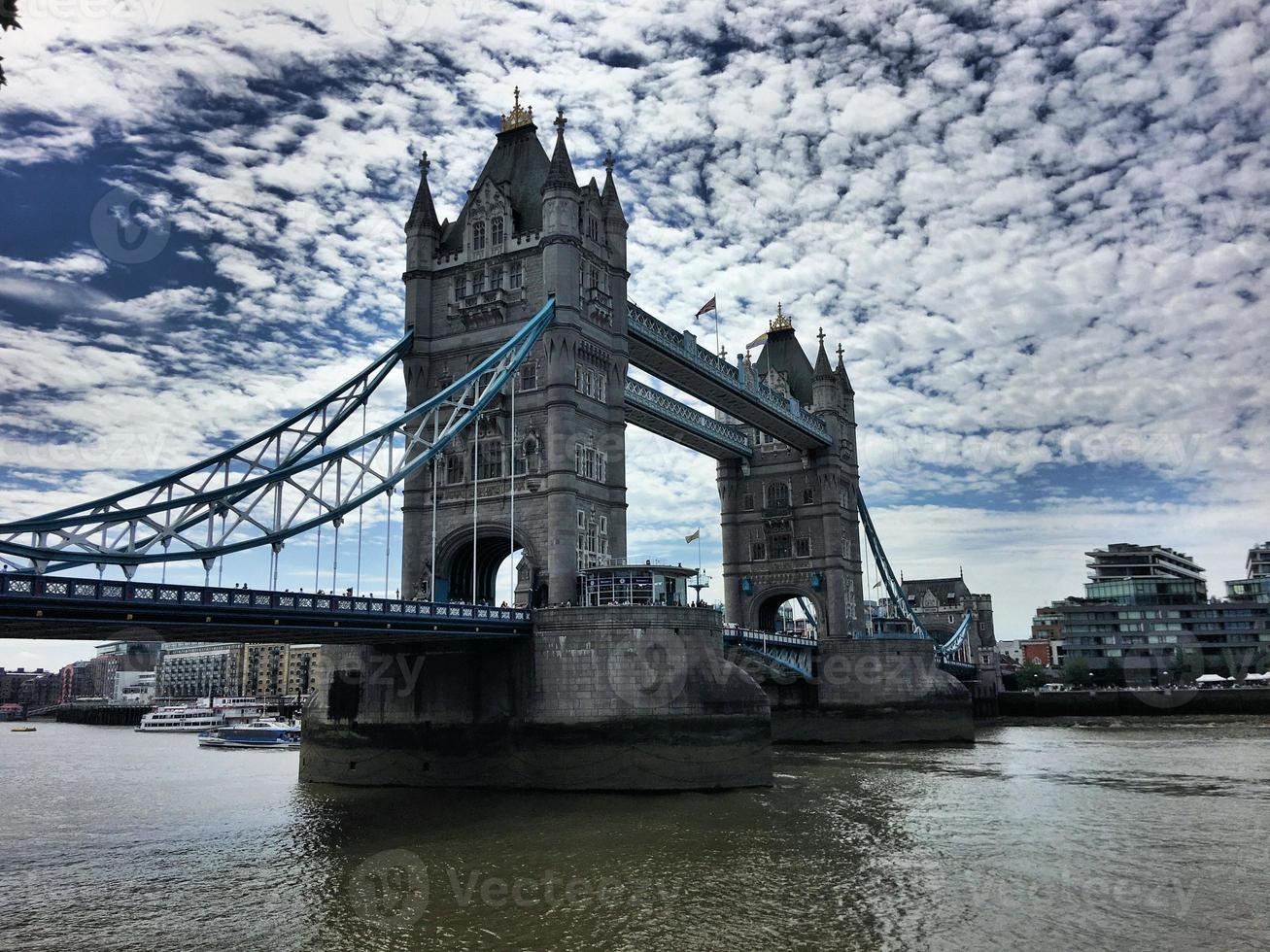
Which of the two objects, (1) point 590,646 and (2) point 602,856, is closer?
(2) point 602,856

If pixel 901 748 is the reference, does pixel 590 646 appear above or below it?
above

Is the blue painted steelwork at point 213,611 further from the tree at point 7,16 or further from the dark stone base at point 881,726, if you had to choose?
the dark stone base at point 881,726

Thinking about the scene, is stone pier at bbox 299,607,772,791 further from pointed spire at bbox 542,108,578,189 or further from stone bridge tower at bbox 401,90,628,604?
pointed spire at bbox 542,108,578,189

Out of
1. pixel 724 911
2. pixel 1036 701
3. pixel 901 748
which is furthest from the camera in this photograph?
pixel 1036 701

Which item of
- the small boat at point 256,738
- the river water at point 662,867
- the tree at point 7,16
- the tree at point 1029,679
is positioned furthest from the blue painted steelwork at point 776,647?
the tree at point 1029,679

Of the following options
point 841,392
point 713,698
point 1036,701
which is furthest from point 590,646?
point 1036,701

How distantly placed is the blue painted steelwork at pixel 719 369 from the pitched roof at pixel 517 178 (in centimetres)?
733

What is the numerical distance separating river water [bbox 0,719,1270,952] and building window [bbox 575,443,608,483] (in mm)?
15236

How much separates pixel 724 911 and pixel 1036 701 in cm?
8691

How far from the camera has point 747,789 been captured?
38.7 m

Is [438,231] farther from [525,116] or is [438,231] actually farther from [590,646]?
[590,646]

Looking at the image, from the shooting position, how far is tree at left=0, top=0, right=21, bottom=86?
8711 mm

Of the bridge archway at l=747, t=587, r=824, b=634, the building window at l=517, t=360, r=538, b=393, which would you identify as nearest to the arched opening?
the bridge archway at l=747, t=587, r=824, b=634

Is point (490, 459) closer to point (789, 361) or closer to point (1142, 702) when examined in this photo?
point (789, 361)
